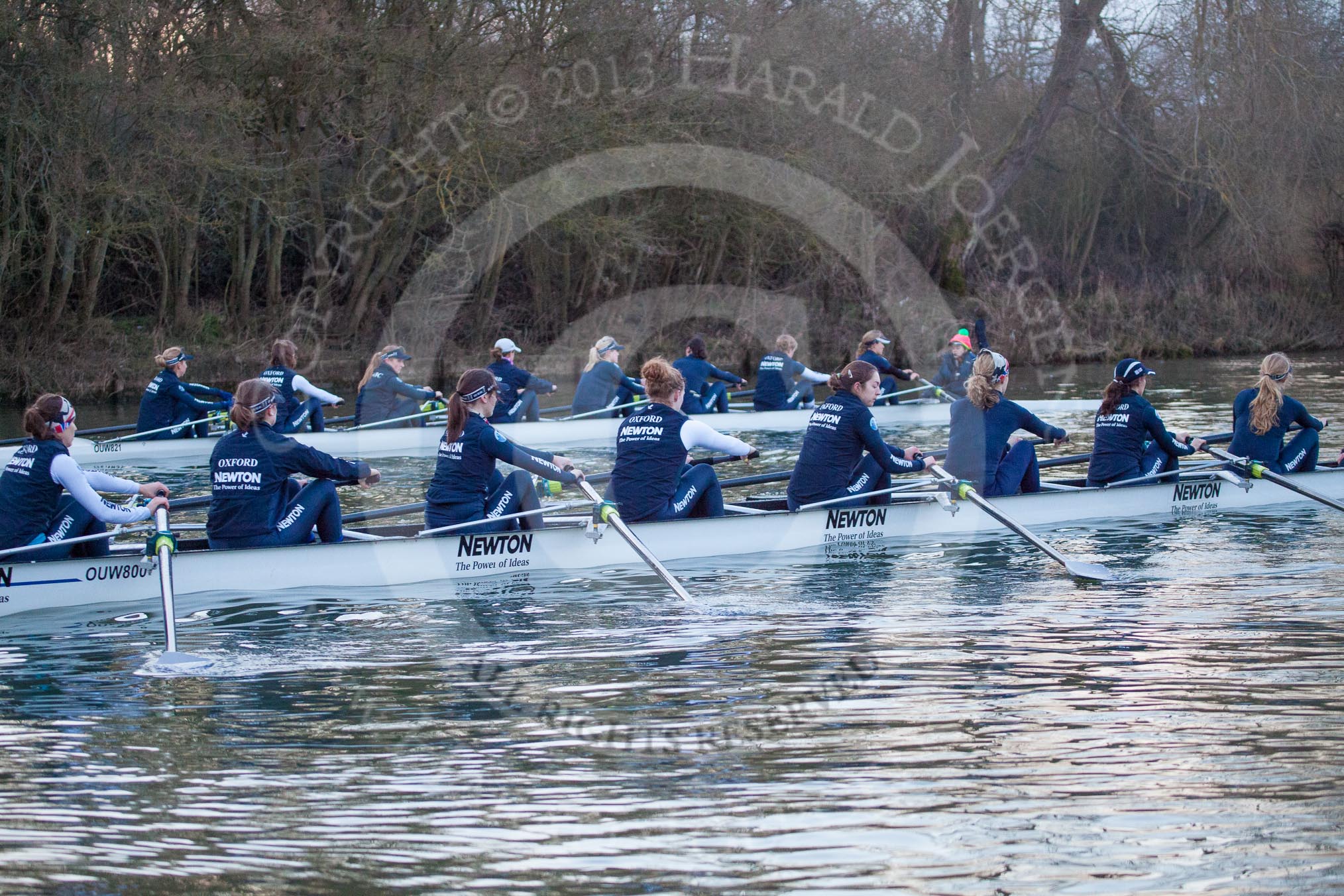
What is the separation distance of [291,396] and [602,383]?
3521 millimetres

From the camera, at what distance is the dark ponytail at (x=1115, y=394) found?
33.2ft

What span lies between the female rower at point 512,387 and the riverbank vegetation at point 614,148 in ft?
21.5

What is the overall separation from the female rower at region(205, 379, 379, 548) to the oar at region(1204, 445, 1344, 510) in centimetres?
633

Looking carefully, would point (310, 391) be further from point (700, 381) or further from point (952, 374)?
point (952, 374)

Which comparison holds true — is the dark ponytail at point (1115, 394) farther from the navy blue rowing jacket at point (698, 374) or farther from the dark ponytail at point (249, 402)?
the navy blue rowing jacket at point (698, 374)

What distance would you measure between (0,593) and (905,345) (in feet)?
68.9

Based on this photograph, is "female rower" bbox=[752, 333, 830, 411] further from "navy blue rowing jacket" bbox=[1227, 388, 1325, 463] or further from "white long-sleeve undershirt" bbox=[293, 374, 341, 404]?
"navy blue rowing jacket" bbox=[1227, 388, 1325, 463]

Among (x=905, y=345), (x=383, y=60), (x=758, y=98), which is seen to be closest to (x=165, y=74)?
(x=383, y=60)

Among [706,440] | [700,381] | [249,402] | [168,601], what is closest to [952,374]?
[700,381]

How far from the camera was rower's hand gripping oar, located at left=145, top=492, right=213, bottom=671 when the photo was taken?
6535 mm

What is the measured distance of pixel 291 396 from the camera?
14.5 metres

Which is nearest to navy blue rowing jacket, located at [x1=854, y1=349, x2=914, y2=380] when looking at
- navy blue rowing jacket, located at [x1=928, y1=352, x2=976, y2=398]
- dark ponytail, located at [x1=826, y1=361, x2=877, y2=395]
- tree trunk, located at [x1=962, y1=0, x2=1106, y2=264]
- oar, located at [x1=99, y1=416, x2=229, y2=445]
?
navy blue rowing jacket, located at [x1=928, y1=352, x2=976, y2=398]

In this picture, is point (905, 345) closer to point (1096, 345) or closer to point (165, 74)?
point (1096, 345)

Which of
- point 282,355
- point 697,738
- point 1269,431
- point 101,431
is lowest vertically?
point 697,738
